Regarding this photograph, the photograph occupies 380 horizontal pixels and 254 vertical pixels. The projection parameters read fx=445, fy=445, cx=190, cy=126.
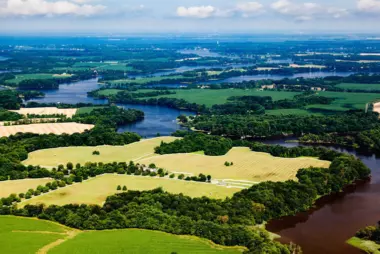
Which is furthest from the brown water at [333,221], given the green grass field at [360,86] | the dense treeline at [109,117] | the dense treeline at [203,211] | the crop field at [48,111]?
the green grass field at [360,86]

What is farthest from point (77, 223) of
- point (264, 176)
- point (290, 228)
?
point (264, 176)

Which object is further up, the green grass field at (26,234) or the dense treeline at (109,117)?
the dense treeline at (109,117)

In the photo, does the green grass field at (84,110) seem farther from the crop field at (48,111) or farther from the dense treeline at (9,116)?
the dense treeline at (9,116)

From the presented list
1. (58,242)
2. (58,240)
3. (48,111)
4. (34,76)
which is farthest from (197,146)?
(34,76)

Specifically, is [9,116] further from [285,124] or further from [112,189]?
[285,124]

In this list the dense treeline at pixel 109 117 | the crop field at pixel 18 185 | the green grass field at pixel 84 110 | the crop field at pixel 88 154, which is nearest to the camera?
the crop field at pixel 18 185

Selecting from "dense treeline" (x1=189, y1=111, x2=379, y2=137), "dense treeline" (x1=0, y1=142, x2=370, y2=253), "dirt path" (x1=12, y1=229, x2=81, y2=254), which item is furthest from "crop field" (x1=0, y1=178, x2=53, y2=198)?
"dense treeline" (x1=189, y1=111, x2=379, y2=137)
